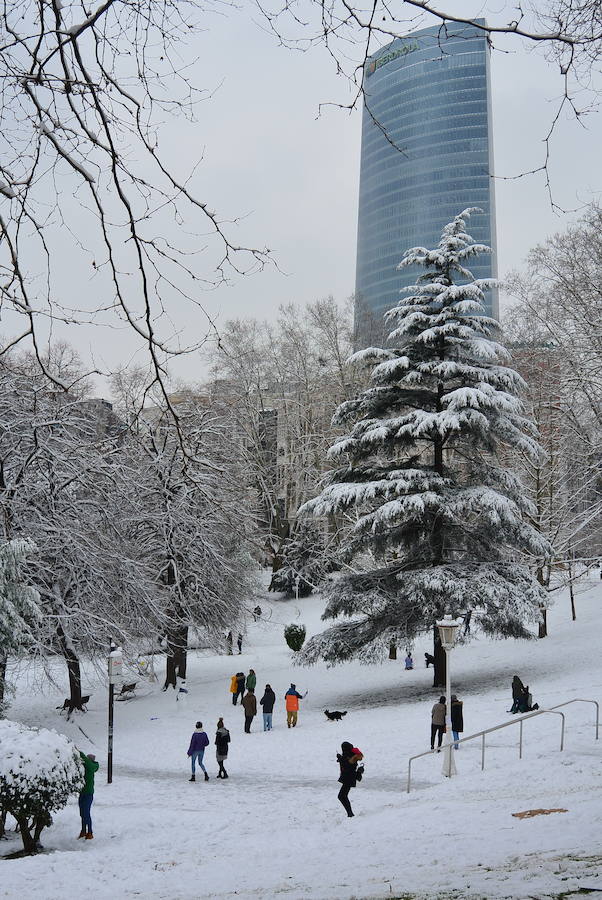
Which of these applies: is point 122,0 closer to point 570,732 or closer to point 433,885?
point 433,885

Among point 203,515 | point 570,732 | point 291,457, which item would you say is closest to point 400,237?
point 291,457

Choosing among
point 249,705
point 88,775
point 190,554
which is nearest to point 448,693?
point 88,775

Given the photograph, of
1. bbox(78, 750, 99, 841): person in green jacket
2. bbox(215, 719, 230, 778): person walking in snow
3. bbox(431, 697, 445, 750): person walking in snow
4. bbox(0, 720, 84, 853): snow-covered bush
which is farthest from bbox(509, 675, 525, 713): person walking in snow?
bbox(0, 720, 84, 853): snow-covered bush

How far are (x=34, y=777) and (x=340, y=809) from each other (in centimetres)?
449

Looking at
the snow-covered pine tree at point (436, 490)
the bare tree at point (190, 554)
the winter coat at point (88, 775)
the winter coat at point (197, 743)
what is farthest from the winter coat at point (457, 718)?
the bare tree at point (190, 554)

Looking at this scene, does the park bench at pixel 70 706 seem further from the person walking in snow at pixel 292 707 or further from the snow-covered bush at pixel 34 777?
the snow-covered bush at pixel 34 777

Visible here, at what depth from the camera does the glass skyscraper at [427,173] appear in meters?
101

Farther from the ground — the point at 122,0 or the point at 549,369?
the point at 549,369

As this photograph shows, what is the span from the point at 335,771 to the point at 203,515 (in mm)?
11140

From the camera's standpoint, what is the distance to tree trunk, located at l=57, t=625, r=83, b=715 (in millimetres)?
19328

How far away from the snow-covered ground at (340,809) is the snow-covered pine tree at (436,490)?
2087 mm

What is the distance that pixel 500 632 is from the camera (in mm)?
21031

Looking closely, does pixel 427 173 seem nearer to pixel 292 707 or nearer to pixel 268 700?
pixel 292 707

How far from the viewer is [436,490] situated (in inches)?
859
